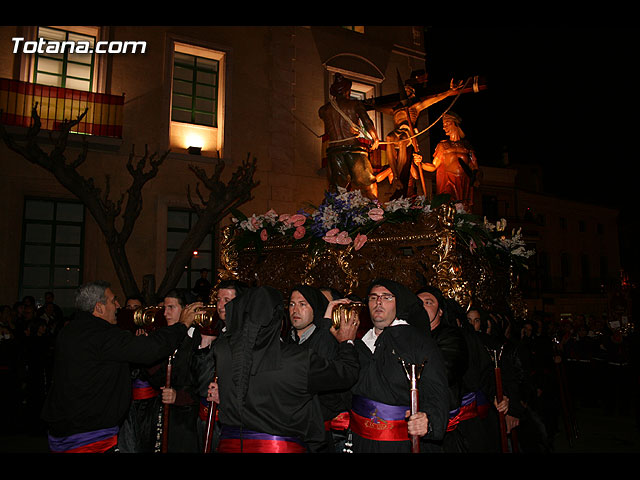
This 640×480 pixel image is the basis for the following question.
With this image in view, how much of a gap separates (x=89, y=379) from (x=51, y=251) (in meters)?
8.42

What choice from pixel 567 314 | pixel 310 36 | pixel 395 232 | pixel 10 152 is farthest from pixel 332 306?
pixel 567 314

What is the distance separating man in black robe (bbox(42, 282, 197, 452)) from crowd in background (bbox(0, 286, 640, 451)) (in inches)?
132

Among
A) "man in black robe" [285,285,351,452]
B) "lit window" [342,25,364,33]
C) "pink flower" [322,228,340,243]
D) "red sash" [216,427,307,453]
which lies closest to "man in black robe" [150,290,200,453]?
"man in black robe" [285,285,351,452]

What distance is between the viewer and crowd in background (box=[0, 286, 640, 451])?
5855 mm

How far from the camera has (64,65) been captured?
11016 millimetres

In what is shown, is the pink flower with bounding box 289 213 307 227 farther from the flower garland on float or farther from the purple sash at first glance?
the purple sash

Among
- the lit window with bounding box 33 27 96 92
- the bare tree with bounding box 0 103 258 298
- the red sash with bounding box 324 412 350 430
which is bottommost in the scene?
the red sash with bounding box 324 412 350 430

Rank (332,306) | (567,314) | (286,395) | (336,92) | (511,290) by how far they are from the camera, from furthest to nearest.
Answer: (567,314), (336,92), (511,290), (332,306), (286,395)

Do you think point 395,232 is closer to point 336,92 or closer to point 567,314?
point 336,92

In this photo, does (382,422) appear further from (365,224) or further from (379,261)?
(365,224)

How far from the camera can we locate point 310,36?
1370cm

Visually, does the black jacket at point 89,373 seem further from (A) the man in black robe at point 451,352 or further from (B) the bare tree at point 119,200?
(B) the bare tree at point 119,200

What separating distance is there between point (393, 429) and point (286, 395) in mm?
835

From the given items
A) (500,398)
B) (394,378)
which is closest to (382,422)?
(394,378)
